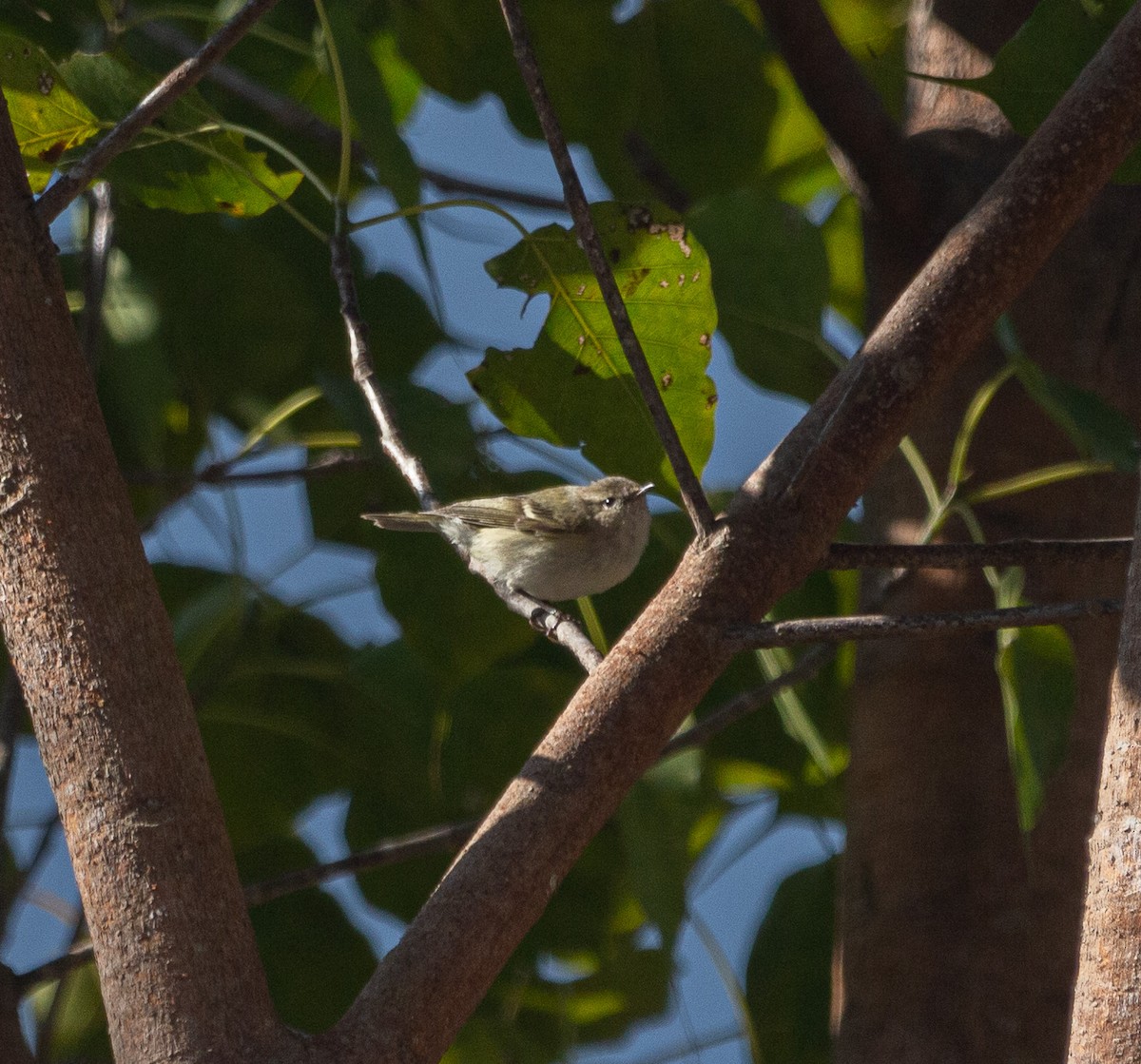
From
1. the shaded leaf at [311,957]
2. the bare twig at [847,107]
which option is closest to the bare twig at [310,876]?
the shaded leaf at [311,957]

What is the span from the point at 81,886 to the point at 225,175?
3.49ft

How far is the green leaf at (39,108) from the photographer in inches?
64.4

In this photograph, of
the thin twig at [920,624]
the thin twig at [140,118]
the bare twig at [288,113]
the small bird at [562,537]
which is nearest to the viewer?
the thin twig at [920,624]

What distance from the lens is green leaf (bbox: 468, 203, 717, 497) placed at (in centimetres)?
169

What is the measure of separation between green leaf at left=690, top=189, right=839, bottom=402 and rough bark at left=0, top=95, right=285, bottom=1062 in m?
1.08

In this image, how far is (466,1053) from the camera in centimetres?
203

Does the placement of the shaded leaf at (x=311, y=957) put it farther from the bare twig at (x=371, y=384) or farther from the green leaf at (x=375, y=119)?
the green leaf at (x=375, y=119)

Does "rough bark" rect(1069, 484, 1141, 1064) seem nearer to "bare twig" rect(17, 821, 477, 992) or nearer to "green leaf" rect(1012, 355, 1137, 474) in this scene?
"green leaf" rect(1012, 355, 1137, 474)

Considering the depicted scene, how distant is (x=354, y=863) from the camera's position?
5.36 ft

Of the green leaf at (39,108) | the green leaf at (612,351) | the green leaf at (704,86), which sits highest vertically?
the green leaf at (704,86)

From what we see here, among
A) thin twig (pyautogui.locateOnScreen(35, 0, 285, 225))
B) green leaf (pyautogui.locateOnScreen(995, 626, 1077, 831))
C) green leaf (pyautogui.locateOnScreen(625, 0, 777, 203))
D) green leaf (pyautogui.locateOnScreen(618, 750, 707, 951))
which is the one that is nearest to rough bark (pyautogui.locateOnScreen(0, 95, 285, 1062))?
thin twig (pyautogui.locateOnScreen(35, 0, 285, 225))

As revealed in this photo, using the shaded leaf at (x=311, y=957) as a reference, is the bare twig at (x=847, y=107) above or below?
above

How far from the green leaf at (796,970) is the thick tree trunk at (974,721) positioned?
9.7 inches

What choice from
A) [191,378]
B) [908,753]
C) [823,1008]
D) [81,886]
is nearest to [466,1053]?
[823,1008]
